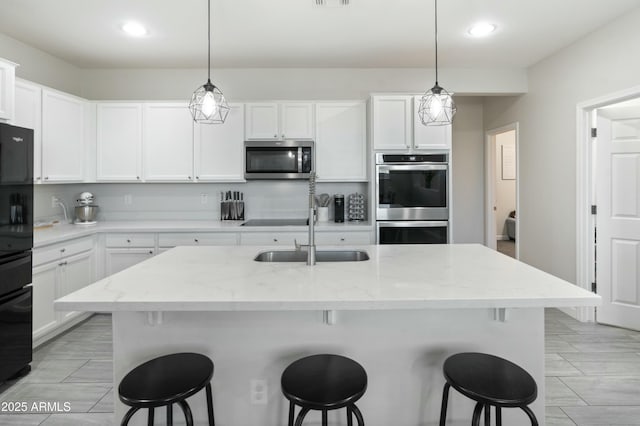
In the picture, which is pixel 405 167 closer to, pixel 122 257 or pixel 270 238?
pixel 270 238

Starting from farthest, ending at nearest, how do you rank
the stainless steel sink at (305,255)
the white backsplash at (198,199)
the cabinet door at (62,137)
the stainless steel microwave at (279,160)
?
the white backsplash at (198,199)
the stainless steel microwave at (279,160)
the cabinet door at (62,137)
the stainless steel sink at (305,255)

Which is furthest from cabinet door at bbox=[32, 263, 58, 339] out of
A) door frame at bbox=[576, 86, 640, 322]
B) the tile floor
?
door frame at bbox=[576, 86, 640, 322]

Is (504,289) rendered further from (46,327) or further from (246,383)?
(46,327)

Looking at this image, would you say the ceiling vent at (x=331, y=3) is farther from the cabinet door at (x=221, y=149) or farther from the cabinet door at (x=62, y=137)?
the cabinet door at (x=62, y=137)

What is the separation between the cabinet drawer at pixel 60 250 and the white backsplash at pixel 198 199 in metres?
0.84

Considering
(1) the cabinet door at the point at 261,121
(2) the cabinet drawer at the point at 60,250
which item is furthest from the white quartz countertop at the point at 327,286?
(1) the cabinet door at the point at 261,121

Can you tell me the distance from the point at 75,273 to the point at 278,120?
245 cm

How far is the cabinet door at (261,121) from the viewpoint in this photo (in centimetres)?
405

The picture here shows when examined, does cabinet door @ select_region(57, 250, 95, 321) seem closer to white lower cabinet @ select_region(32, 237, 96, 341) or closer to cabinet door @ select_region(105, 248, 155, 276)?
white lower cabinet @ select_region(32, 237, 96, 341)

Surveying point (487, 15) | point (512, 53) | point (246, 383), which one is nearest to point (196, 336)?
point (246, 383)

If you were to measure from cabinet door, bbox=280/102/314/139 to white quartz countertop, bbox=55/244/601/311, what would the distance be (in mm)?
2254

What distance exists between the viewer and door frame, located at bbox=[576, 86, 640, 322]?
347cm

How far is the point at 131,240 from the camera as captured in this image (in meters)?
3.74

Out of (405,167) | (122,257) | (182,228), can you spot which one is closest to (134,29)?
(182,228)
